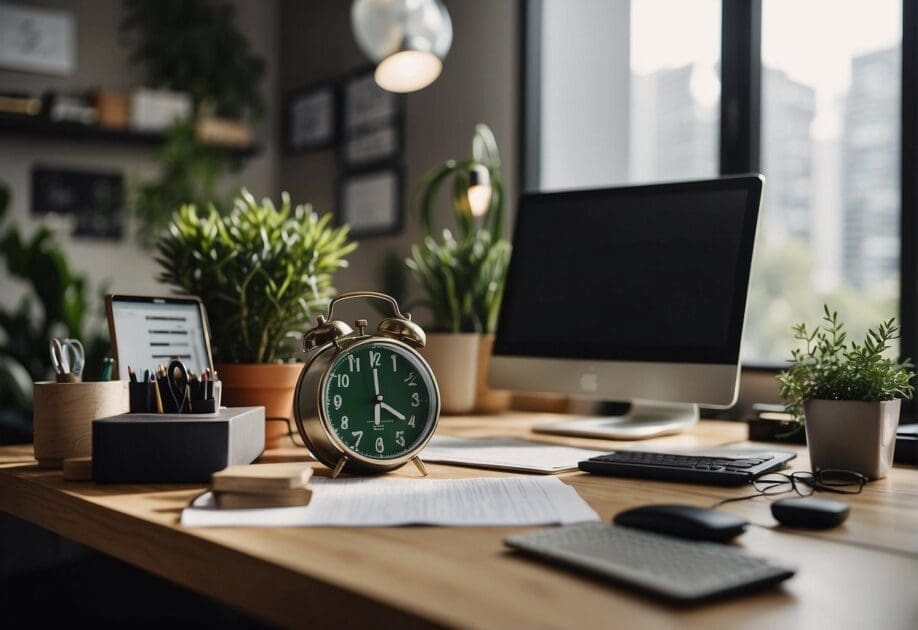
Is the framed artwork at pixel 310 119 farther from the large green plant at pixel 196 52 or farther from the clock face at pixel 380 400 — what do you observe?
the clock face at pixel 380 400

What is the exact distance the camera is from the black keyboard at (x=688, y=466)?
1021 millimetres

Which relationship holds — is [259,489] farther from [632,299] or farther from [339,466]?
[632,299]

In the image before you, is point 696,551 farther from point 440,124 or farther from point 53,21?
point 53,21

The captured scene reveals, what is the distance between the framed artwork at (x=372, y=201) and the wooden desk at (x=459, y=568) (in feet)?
7.45

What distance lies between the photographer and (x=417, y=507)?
86 cm

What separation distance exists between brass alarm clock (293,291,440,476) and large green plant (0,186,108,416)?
1.91 m

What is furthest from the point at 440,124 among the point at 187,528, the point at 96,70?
the point at 187,528

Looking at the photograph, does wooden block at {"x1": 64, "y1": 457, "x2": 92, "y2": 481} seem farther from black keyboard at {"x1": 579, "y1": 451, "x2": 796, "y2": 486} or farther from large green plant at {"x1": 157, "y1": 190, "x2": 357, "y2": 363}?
black keyboard at {"x1": 579, "y1": 451, "x2": 796, "y2": 486}

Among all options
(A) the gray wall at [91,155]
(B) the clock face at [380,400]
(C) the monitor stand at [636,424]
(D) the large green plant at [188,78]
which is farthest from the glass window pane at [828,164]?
(A) the gray wall at [91,155]

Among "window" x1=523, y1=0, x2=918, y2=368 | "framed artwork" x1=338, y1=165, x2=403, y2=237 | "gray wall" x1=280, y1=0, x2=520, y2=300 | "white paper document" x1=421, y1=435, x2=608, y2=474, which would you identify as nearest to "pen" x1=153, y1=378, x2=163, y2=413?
"white paper document" x1=421, y1=435, x2=608, y2=474

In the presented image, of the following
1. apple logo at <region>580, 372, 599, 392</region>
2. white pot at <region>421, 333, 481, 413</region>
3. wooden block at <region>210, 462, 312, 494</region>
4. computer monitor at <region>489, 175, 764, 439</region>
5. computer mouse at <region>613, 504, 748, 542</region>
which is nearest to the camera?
computer mouse at <region>613, 504, 748, 542</region>

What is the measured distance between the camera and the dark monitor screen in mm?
1403

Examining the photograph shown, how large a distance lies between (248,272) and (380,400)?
1.26 feet

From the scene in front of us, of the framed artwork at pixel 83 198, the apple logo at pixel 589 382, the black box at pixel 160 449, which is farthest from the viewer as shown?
the framed artwork at pixel 83 198
